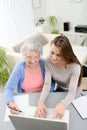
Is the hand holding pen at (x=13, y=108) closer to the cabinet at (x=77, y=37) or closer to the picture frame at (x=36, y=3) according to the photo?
the cabinet at (x=77, y=37)

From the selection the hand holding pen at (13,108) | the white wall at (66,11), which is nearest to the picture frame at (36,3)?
the white wall at (66,11)

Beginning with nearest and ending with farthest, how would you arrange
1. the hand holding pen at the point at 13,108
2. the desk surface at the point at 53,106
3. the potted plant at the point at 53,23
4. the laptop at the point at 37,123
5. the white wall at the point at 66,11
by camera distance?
the laptop at the point at 37,123, the desk surface at the point at 53,106, the hand holding pen at the point at 13,108, the white wall at the point at 66,11, the potted plant at the point at 53,23

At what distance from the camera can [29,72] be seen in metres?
1.77

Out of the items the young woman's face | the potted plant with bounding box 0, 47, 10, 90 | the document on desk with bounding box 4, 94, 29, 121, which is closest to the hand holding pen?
the document on desk with bounding box 4, 94, 29, 121

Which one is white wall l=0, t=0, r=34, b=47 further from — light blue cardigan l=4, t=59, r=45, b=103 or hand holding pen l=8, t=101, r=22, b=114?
hand holding pen l=8, t=101, r=22, b=114

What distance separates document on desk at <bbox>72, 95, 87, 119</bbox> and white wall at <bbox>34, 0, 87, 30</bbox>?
3380 millimetres

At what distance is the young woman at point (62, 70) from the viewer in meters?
1.47

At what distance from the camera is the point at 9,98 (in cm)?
153

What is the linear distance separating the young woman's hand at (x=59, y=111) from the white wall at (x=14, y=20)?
2.49 m

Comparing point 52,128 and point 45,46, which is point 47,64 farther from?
point 45,46

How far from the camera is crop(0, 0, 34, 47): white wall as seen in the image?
3572mm

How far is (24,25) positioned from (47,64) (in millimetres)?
2589

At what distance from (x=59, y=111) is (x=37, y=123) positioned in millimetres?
282

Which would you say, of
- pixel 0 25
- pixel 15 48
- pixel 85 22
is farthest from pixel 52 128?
pixel 85 22
